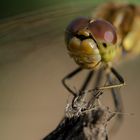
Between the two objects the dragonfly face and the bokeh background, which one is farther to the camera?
the bokeh background

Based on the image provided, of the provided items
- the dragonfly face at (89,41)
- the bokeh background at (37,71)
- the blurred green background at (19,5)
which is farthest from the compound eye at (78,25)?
the blurred green background at (19,5)

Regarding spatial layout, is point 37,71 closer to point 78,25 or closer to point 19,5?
point 19,5

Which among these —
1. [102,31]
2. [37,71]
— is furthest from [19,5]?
[102,31]

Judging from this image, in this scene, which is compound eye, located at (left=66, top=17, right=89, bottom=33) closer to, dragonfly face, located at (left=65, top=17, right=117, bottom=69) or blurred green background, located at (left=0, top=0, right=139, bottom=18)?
dragonfly face, located at (left=65, top=17, right=117, bottom=69)

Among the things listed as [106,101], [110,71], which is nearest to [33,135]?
[106,101]

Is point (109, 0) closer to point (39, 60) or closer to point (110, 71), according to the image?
point (110, 71)

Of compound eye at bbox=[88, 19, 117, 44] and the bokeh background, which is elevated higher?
the bokeh background

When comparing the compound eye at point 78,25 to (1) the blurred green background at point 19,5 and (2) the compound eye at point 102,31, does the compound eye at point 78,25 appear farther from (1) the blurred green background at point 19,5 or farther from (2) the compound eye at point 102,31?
(1) the blurred green background at point 19,5

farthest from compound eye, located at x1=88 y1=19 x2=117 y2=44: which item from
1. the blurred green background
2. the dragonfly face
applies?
the blurred green background
